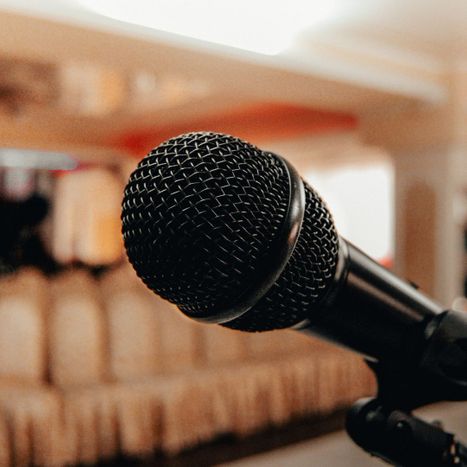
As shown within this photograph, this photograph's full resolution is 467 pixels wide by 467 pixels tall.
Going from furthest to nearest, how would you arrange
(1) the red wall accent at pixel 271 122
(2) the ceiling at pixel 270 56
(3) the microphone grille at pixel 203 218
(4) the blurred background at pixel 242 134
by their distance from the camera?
1. (1) the red wall accent at pixel 271 122
2. (4) the blurred background at pixel 242 134
3. (2) the ceiling at pixel 270 56
4. (3) the microphone grille at pixel 203 218

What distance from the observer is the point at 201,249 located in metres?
0.49

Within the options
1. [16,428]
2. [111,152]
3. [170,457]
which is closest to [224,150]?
[16,428]

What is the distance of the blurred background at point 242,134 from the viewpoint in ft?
9.12

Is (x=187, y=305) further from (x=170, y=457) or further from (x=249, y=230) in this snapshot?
(x=170, y=457)

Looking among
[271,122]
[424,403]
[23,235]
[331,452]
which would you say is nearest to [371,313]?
[424,403]

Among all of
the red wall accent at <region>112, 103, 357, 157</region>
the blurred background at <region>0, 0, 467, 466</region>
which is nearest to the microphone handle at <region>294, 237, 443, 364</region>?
the blurred background at <region>0, 0, 467, 466</region>

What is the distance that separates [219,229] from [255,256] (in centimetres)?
4

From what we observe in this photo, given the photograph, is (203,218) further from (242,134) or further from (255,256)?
(242,134)

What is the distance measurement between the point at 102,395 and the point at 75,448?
1.14 feet

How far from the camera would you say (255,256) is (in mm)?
Answer: 491

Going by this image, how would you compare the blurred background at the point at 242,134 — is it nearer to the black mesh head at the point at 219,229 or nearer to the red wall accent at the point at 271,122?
→ the red wall accent at the point at 271,122

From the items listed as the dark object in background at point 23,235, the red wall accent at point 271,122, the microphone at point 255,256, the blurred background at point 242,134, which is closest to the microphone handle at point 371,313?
the microphone at point 255,256

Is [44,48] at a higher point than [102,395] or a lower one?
higher

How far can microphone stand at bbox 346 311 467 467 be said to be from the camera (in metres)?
0.56
